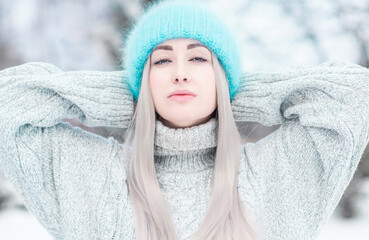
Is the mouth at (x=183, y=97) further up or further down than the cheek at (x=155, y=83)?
further down

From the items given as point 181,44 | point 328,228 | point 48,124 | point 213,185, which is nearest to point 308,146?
point 213,185

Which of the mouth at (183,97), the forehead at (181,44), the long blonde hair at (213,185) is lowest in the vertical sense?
the long blonde hair at (213,185)

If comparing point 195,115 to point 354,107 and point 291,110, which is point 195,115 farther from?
point 354,107

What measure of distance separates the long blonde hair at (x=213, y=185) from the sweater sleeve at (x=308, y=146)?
6cm

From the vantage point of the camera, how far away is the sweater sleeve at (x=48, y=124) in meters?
1.00

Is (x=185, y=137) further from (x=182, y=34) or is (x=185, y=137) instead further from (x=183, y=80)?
(x=182, y=34)

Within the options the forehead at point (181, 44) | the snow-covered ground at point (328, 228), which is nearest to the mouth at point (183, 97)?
the forehead at point (181, 44)

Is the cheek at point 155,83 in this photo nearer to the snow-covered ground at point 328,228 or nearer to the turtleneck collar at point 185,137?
the turtleneck collar at point 185,137

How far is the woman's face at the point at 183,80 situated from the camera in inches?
38.6

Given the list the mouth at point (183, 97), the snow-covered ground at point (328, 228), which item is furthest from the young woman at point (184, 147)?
the snow-covered ground at point (328, 228)

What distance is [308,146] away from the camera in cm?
101

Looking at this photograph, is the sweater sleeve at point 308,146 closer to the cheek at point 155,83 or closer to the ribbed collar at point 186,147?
the ribbed collar at point 186,147

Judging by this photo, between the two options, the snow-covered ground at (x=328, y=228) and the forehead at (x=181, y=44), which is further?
the snow-covered ground at (x=328, y=228)

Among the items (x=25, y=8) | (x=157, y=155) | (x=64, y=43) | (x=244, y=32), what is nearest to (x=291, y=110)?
(x=157, y=155)
